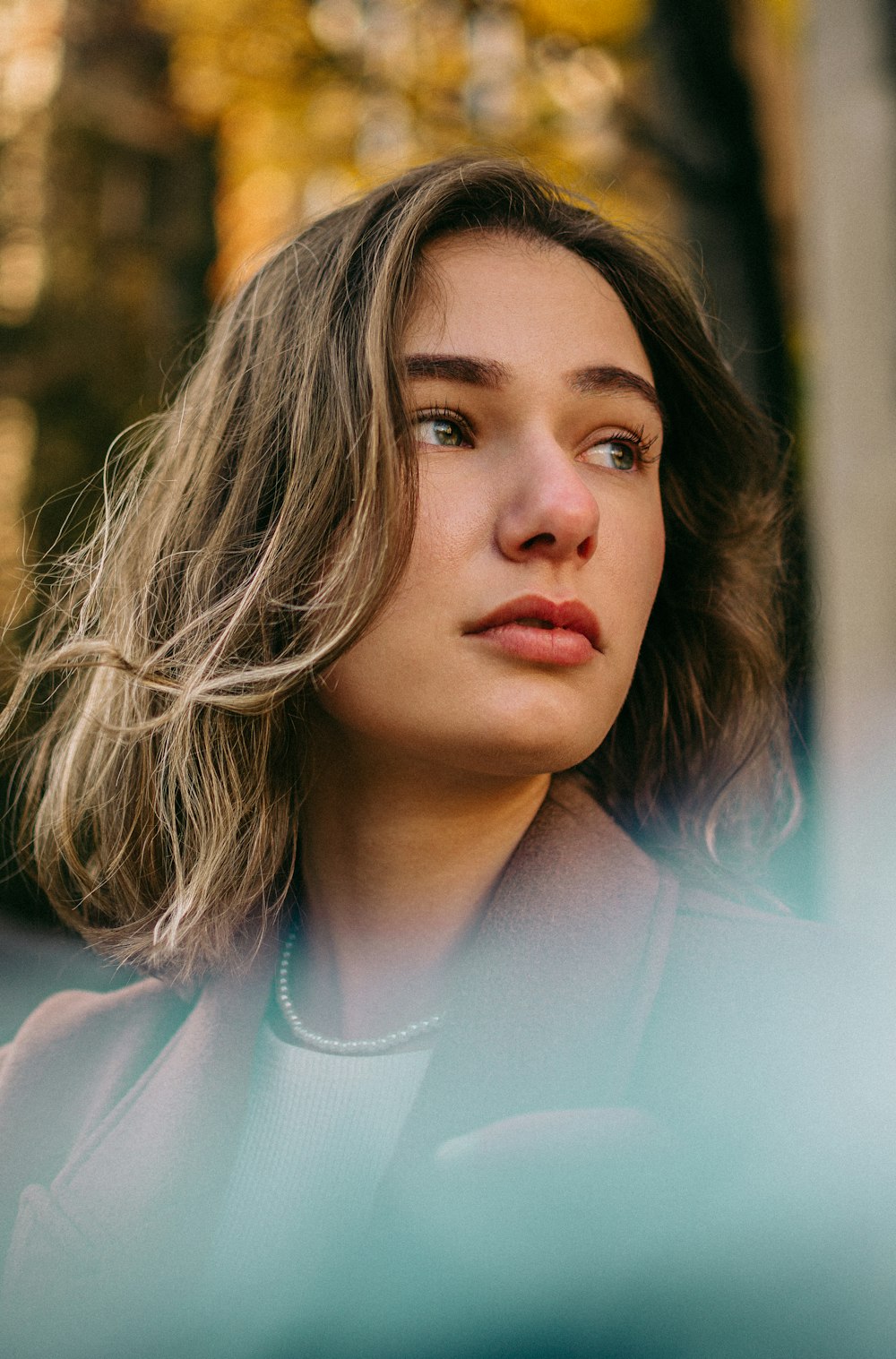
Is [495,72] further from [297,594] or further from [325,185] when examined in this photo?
[297,594]

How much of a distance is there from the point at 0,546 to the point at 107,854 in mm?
5305

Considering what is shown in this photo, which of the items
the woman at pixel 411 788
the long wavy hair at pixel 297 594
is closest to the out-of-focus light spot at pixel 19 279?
the long wavy hair at pixel 297 594

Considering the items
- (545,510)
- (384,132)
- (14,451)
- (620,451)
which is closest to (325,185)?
(384,132)

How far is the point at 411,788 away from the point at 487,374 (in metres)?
0.47

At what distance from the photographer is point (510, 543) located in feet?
4.15

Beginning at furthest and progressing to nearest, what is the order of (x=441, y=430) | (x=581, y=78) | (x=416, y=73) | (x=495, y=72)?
(x=416, y=73) < (x=495, y=72) < (x=581, y=78) < (x=441, y=430)

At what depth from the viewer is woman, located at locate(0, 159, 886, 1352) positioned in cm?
126

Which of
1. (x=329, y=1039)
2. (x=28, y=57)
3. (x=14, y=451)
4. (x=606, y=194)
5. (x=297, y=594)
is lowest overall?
(x=329, y=1039)

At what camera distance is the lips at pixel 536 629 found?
1.26 metres

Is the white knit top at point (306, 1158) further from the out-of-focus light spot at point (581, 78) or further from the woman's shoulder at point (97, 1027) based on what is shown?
the out-of-focus light spot at point (581, 78)

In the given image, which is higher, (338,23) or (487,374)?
(338,23)

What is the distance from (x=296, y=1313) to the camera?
121 centimetres

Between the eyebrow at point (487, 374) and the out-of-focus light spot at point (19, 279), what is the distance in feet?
21.0

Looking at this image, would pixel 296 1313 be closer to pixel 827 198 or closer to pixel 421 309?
pixel 421 309
